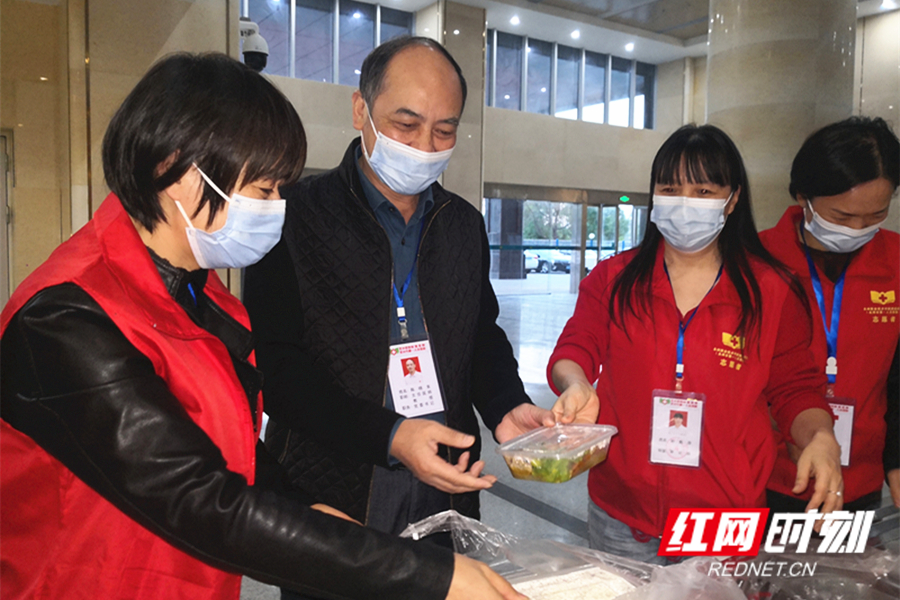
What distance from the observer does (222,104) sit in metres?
0.92

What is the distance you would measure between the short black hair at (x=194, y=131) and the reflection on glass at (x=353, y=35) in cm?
964

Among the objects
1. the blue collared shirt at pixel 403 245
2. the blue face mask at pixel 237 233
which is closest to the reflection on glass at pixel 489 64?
the blue collared shirt at pixel 403 245

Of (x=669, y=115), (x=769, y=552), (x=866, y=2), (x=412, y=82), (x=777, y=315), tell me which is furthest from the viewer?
(x=669, y=115)

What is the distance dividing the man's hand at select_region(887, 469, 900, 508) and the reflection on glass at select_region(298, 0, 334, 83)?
31.8 ft

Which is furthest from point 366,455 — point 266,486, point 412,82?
point 412,82

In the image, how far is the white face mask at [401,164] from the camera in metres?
1.54

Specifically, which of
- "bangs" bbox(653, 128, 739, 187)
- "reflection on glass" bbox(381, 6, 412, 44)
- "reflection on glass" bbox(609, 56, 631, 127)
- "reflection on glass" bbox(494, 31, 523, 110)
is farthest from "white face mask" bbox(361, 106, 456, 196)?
"reflection on glass" bbox(609, 56, 631, 127)

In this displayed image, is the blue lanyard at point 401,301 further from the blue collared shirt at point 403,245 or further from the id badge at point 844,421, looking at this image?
the id badge at point 844,421

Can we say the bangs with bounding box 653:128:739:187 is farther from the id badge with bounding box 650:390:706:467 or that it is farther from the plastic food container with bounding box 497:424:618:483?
the plastic food container with bounding box 497:424:618:483

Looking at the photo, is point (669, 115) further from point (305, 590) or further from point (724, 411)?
point (305, 590)

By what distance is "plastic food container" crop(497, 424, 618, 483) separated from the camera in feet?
4.04

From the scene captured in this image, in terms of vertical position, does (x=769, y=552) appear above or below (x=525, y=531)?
above

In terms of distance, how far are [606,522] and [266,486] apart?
917mm

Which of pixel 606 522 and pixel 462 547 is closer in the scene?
pixel 462 547
